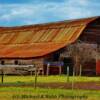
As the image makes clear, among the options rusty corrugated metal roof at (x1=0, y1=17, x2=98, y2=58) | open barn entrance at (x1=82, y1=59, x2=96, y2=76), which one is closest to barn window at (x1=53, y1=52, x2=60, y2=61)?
rusty corrugated metal roof at (x1=0, y1=17, x2=98, y2=58)

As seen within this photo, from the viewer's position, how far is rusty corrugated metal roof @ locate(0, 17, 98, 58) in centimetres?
5944

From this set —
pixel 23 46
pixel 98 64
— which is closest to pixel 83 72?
pixel 98 64

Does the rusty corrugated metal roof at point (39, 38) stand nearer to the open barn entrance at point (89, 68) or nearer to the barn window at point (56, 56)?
the barn window at point (56, 56)

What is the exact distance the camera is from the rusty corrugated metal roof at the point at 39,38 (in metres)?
59.4

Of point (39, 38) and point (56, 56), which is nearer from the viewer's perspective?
point (56, 56)

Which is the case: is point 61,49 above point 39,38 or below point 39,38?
below

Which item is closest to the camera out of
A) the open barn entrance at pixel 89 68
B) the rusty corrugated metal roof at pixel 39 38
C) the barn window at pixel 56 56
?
the barn window at pixel 56 56

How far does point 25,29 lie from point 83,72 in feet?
53.0

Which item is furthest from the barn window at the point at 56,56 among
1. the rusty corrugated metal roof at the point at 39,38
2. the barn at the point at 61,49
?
the rusty corrugated metal roof at the point at 39,38

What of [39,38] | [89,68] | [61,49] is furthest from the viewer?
Answer: [39,38]

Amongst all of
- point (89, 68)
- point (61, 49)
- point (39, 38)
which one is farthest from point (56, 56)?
point (39, 38)

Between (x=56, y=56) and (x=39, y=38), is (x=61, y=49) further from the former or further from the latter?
(x=39, y=38)

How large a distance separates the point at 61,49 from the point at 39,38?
9348 mm

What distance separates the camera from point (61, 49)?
189 feet
